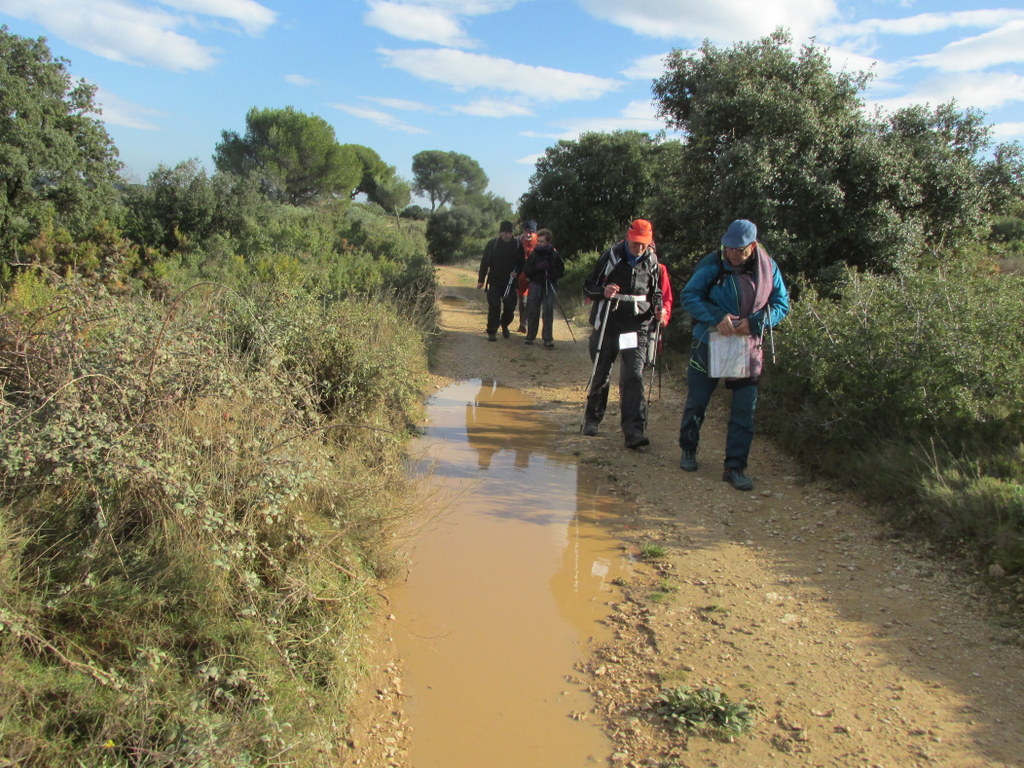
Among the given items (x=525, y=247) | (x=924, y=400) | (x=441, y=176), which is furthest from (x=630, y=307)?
(x=441, y=176)

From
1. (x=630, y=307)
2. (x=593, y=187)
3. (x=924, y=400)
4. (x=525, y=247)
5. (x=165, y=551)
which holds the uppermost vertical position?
(x=593, y=187)

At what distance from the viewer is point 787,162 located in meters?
8.54

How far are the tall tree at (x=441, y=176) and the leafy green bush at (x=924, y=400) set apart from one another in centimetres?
7003

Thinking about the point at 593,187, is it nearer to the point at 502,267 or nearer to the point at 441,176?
the point at 502,267

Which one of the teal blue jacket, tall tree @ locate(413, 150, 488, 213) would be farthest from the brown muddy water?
tall tree @ locate(413, 150, 488, 213)

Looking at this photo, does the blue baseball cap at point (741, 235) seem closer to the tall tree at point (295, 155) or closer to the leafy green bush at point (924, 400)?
the leafy green bush at point (924, 400)

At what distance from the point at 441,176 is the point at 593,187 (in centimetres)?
5824

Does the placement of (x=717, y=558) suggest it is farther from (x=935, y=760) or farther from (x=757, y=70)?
(x=757, y=70)

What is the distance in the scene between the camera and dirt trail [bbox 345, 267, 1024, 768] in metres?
2.91

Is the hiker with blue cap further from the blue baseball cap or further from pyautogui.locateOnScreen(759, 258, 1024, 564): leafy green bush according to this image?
pyautogui.locateOnScreen(759, 258, 1024, 564): leafy green bush

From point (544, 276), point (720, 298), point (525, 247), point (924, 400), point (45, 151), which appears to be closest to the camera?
point (924, 400)

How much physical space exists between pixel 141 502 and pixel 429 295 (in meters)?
9.53

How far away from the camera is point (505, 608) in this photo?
13.1 feet

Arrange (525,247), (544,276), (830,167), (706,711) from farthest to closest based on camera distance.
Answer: (525,247)
(544,276)
(830,167)
(706,711)
